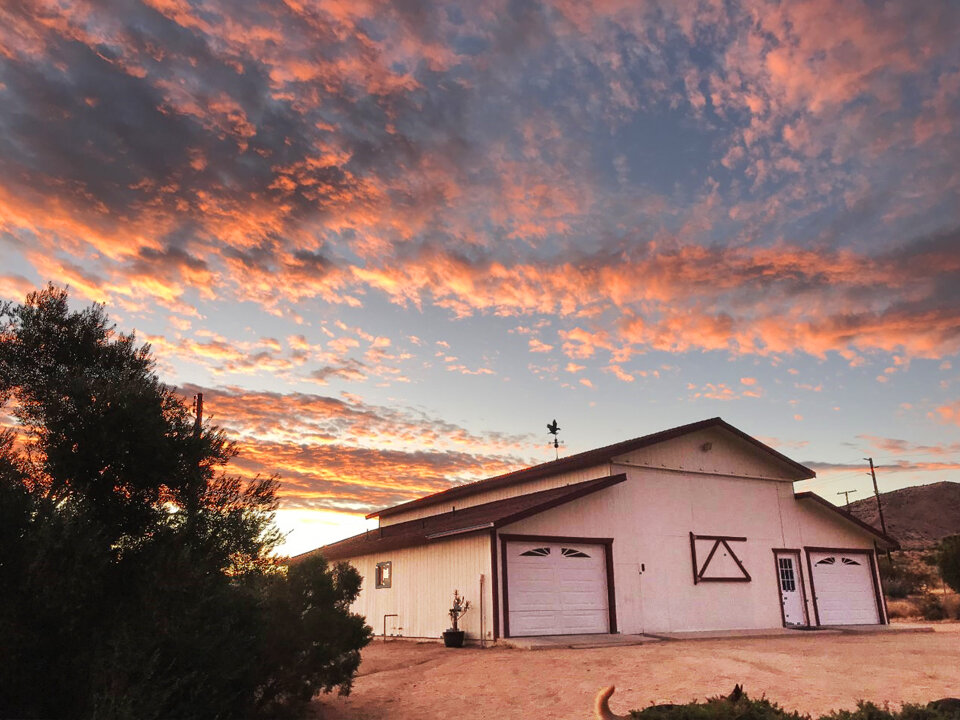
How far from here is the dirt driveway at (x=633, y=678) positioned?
36.0 ft

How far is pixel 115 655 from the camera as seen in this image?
809 cm

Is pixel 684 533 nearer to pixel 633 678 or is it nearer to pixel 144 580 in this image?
pixel 633 678

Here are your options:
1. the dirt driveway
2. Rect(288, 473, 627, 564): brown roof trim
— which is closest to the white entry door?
the dirt driveway

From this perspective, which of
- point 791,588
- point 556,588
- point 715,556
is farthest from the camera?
point 791,588

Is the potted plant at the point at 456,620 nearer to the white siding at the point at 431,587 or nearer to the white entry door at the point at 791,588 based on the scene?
the white siding at the point at 431,587

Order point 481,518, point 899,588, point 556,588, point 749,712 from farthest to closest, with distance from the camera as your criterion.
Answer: point 899,588, point 481,518, point 556,588, point 749,712

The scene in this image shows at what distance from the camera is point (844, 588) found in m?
26.9

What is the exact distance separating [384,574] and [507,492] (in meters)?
5.50

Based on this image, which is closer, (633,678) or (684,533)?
(633,678)

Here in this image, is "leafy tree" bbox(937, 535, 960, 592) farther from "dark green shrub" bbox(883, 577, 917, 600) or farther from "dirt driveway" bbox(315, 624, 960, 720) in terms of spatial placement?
"dirt driveway" bbox(315, 624, 960, 720)

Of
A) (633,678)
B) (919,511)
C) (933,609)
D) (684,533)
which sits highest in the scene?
(919,511)

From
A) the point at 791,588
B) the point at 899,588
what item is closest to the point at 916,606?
the point at 899,588

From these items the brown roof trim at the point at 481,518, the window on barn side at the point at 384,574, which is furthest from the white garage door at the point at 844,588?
the window on barn side at the point at 384,574

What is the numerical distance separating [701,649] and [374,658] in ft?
26.5
